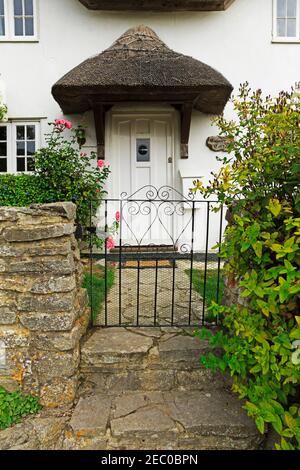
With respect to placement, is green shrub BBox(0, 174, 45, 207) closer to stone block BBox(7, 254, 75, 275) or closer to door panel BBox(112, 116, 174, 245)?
door panel BBox(112, 116, 174, 245)

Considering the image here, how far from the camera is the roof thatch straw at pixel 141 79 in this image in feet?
15.1

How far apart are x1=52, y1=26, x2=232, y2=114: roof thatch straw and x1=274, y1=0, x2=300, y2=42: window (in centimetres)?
202

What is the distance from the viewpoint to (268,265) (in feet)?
5.44

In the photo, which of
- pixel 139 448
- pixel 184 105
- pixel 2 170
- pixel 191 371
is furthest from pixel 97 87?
pixel 139 448

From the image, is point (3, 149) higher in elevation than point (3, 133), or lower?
lower

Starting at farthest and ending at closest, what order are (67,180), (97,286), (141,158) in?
(141,158)
(67,180)
(97,286)

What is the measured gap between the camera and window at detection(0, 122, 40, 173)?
19.4ft

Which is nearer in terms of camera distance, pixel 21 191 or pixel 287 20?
pixel 21 191

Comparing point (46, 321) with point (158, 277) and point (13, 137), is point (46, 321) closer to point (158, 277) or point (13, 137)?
point (158, 277)

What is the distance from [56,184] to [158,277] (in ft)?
6.94

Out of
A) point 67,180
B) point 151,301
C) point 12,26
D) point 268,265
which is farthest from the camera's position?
point 12,26

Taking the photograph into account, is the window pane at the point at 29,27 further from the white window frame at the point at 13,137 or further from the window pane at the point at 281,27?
the window pane at the point at 281,27

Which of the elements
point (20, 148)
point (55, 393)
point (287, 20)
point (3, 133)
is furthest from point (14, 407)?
point (287, 20)
